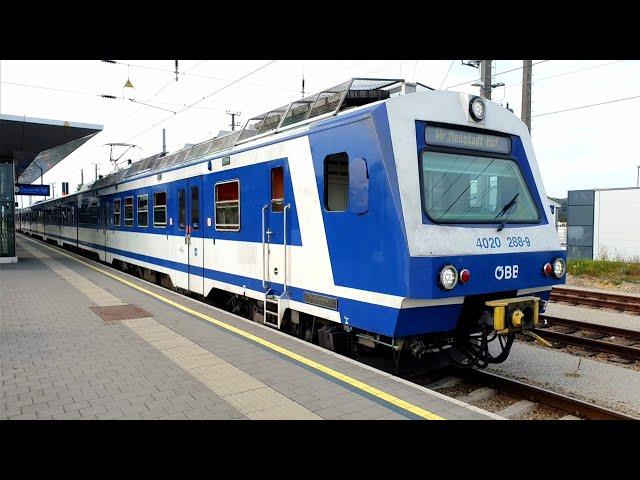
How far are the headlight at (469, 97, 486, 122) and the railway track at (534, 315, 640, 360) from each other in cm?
334

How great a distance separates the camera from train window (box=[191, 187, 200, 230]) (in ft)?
31.3

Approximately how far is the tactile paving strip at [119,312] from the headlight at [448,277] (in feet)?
17.9

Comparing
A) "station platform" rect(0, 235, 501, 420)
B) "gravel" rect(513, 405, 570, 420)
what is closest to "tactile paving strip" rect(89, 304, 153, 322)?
"station platform" rect(0, 235, 501, 420)

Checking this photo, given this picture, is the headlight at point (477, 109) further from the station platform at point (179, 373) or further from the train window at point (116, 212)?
the train window at point (116, 212)

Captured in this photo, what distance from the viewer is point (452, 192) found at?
5383 millimetres

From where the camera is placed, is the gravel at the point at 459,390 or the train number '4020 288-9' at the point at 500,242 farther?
the gravel at the point at 459,390

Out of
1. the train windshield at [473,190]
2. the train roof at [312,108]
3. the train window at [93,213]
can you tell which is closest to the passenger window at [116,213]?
the train window at [93,213]

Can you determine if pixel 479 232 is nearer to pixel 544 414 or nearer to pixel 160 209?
pixel 544 414

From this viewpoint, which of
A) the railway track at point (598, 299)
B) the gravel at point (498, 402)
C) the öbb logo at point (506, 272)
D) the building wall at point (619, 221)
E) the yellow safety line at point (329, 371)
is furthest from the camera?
the building wall at point (619, 221)

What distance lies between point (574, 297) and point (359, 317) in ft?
29.3

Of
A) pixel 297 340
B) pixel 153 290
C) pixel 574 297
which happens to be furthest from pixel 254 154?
pixel 574 297

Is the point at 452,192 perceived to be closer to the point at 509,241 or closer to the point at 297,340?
the point at 509,241

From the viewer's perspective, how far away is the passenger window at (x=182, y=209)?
10203 millimetres

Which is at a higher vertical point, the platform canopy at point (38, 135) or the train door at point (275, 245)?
the platform canopy at point (38, 135)
